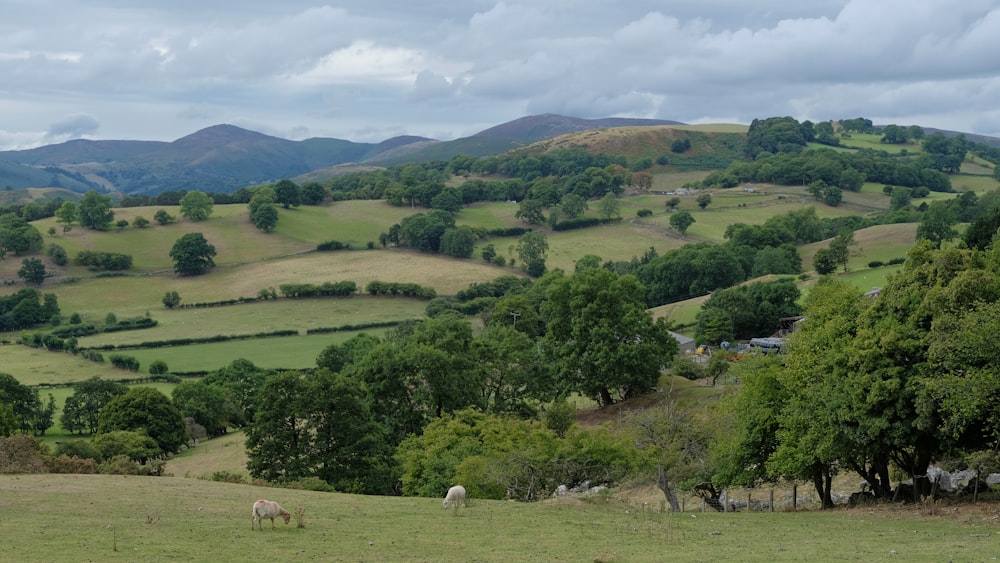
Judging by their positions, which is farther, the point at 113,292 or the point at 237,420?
the point at 113,292

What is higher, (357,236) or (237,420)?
(357,236)

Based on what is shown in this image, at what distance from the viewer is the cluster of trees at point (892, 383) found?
2528 centimetres

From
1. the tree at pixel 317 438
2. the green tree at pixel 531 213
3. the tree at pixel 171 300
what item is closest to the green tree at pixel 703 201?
the green tree at pixel 531 213

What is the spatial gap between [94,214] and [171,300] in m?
46.4

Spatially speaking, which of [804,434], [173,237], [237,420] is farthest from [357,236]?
[804,434]

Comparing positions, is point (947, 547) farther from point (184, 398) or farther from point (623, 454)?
point (184, 398)

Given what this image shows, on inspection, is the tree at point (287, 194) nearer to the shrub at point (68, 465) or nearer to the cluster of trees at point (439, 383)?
the cluster of trees at point (439, 383)

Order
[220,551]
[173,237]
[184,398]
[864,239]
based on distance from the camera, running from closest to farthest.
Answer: [220,551]
[184,398]
[864,239]
[173,237]

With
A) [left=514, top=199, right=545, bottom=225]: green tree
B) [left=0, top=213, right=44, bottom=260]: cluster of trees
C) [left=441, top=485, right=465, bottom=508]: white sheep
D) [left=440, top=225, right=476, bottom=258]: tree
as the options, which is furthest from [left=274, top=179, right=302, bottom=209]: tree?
[left=441, top=485, right=465, bottom=508]: white sheep

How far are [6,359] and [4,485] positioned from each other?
85047 mm

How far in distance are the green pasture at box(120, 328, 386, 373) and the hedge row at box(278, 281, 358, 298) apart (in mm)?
20671

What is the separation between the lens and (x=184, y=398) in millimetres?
79312

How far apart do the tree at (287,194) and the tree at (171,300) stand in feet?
A: 194

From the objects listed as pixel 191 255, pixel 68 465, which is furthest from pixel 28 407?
pixel 191 255
